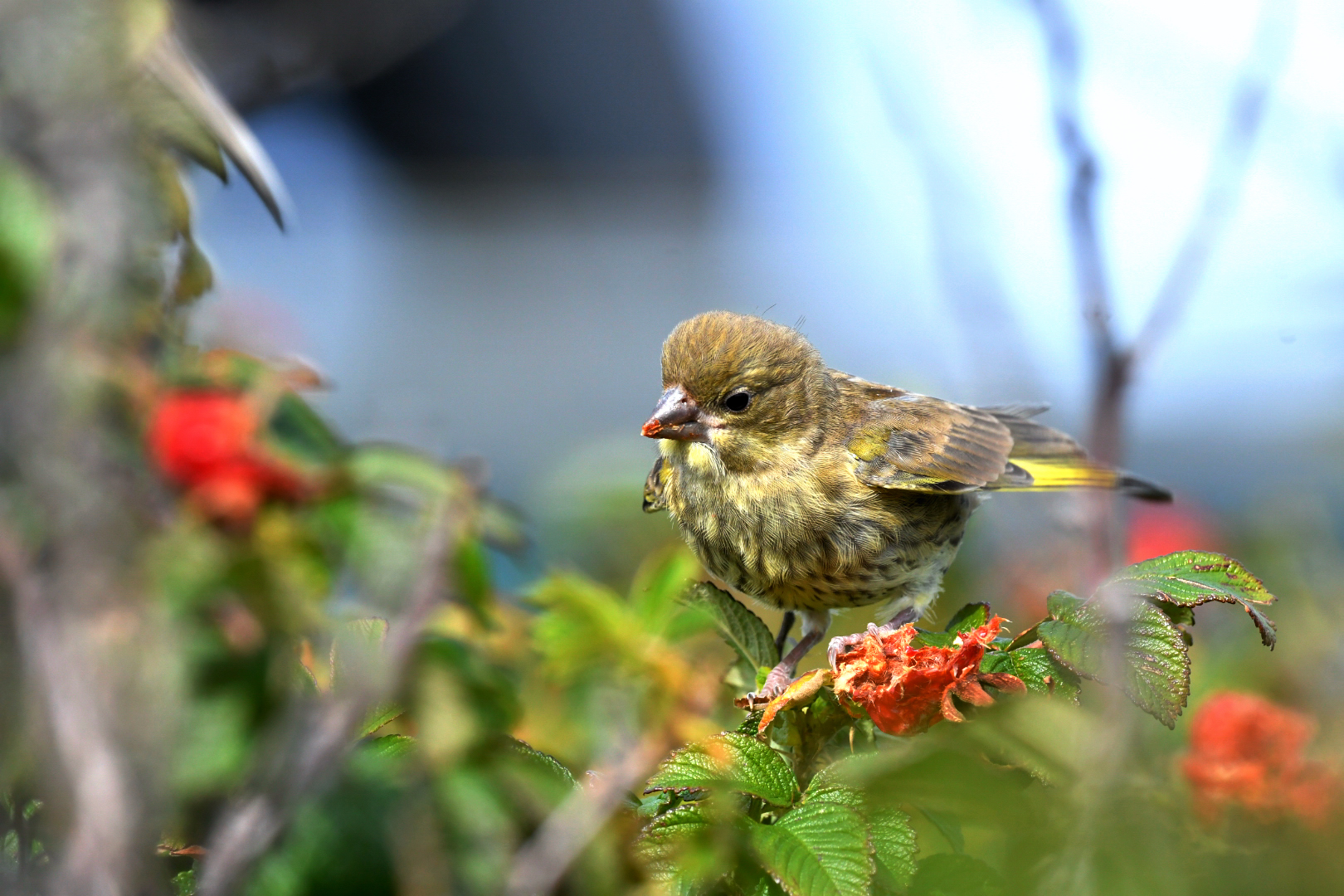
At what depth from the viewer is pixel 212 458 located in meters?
1.52

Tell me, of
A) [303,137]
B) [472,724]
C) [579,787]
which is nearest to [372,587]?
[472,724]

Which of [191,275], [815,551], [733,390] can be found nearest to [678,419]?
[733,390]

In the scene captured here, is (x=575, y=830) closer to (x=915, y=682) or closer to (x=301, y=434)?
(x=915, y=682)

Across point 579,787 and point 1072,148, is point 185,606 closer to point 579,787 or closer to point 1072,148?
point 579,787

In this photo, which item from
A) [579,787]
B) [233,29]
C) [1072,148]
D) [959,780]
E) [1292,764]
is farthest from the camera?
[233,29]

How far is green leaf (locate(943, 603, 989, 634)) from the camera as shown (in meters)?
1.46

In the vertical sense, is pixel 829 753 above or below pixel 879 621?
above

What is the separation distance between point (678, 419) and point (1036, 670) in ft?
4.13

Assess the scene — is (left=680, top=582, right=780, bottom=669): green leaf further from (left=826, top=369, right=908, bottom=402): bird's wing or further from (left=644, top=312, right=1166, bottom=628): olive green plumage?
(left=826, top=369, right=908, bottom=402): bird's wing

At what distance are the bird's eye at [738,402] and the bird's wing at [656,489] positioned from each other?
22 cm

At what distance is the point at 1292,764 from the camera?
61.4 inches

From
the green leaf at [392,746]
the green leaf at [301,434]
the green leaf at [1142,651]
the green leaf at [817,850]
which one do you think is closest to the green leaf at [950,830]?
the green leaf at [817,850]

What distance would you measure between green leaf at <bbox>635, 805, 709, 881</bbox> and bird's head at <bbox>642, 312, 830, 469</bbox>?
1.26m

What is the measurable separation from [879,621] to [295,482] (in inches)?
60.3
